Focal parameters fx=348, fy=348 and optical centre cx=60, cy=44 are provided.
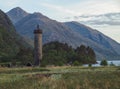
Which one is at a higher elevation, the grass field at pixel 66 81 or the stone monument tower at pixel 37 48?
the stone monument tower at pixel 37 48

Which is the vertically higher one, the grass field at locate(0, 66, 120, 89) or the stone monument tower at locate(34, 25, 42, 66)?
the stone monument tower at locate(34, 25, 42, 66)

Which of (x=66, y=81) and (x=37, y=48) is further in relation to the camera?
(x=37, y=48)

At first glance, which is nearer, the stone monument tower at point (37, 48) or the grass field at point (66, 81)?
the grass field at point (66, 81)

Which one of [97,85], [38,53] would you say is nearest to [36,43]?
[38,53]

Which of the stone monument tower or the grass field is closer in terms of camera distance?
the grass field

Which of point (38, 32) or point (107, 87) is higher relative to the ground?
point (38, 32)

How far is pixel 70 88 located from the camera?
31047 mm

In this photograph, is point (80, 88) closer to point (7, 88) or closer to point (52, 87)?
point (52, 87)

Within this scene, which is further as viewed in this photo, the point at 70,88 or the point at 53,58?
the point at 53,58

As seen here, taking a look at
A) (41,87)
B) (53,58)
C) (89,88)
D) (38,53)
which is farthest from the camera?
(53,58)

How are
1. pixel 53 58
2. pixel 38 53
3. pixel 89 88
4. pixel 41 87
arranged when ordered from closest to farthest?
pixel 89 88, pixel 41 87, pixel 38 53, pixel 53 58

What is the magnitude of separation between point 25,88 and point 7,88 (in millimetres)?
2021

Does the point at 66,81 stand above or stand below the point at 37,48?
below

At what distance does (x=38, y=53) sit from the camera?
463ft
